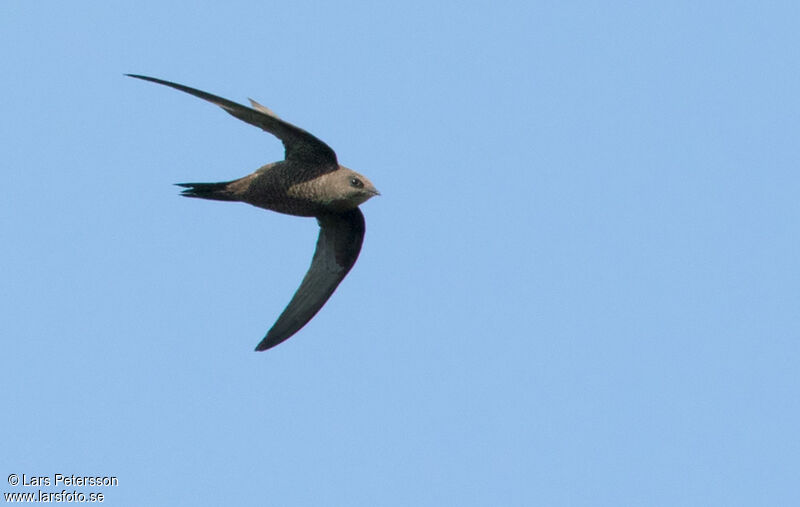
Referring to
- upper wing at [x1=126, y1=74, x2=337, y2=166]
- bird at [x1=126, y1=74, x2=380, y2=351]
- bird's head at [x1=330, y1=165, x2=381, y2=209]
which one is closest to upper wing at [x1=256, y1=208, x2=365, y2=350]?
bird at [x1=126, y1=74, x2=380, y2=351]

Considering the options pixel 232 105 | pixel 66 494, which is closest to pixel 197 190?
pixel 232 105

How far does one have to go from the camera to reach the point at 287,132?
1220 centimetres

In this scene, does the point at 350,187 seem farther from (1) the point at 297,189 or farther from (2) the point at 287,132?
(2) the point at 287,132

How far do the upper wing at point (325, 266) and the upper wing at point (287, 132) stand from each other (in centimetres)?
97

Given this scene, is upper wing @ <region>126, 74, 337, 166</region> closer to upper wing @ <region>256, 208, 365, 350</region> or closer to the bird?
the bird

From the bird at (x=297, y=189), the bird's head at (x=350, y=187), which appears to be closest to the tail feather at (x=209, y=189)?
the bird at (x=297, y=189)

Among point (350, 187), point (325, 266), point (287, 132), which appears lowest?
point (325, 266)

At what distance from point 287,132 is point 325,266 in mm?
1895

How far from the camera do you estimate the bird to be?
12.3m

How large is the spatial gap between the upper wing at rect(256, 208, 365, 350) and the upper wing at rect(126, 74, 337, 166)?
3.17 feet

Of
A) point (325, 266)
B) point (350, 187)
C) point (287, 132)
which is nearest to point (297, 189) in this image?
point (350, 187)

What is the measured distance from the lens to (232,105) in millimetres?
11719

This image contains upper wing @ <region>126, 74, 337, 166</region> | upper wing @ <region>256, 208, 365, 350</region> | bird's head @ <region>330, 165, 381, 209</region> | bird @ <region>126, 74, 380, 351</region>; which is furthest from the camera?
upper wing @ <region>256, 208, 365, 350</region>

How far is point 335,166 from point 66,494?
3.75 meters
